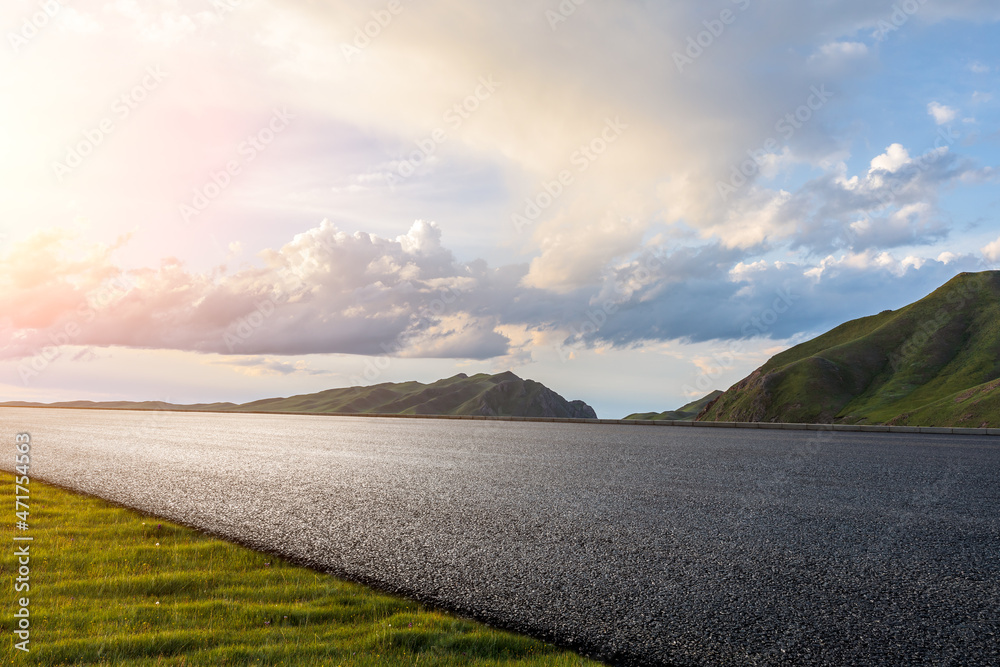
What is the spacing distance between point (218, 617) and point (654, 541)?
5.62m

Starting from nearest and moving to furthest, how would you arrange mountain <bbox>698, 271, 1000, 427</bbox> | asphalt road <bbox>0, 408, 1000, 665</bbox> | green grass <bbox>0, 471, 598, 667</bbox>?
green grass <bbox>0, 471, 598, 667</bbox> → asphalt road <bbox>0, 408, 1000, 665</bbox> → mountain <bbox>698, 271, 1000, 427</bbox>

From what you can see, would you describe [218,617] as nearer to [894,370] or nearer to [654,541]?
[654,541]

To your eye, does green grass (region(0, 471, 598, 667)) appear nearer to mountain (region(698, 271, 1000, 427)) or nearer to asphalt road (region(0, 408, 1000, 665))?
asphalt road (region(0, 408, 1000, 665))

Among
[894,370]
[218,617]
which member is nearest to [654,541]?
[218,617]

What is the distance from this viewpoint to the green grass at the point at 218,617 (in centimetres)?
507

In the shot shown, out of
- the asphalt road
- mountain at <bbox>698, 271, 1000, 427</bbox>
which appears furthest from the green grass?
mountain at <bbox>698, 271, 1000, 427</bbox>

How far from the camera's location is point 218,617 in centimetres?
600

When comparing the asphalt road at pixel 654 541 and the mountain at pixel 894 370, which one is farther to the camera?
the mountain at pixel 894 370

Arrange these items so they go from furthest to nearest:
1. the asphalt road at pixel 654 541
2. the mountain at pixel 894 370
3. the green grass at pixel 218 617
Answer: the mountain at pixel 894 370
the asphalt road at pixel 654 541
the green grass at pixel 218 617

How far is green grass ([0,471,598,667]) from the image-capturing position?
5.07 m

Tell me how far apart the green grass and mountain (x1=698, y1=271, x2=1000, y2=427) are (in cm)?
9109

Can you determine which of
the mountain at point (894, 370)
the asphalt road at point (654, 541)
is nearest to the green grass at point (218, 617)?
the asphalt road at point (654, 541)

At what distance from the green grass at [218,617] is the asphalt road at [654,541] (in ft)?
1.53

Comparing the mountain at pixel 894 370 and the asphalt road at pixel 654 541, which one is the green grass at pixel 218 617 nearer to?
the asphalt road at pixel 654 541
